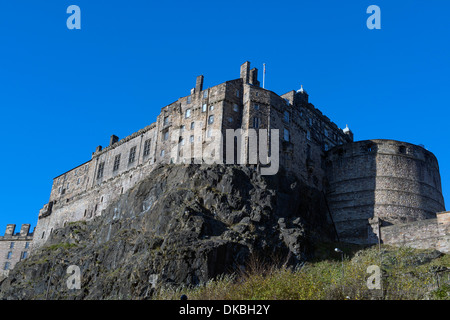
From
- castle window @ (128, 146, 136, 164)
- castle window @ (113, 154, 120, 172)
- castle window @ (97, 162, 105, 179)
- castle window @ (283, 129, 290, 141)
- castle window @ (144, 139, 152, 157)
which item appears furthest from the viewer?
castle window @ (97, 162, 105, 179)

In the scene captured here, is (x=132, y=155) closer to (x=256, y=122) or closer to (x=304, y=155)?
(x=256, y=122)

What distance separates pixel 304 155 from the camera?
55.9 meters

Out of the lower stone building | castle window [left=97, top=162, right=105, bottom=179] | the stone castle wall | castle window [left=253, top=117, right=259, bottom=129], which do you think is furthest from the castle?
the lower stone building

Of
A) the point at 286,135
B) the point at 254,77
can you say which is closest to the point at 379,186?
the point at 286,135

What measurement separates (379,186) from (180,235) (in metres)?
26.4

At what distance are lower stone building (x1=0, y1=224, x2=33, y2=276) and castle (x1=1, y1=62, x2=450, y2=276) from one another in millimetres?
34359

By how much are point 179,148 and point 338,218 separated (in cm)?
1981

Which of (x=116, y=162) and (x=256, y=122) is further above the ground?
(x=256, y=122)

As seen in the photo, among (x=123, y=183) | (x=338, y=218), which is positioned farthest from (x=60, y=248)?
(x=338, y=218)

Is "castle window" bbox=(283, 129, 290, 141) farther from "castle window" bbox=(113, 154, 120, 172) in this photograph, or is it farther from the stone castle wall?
"castle window" bbox=(113, 154, 120, 172)

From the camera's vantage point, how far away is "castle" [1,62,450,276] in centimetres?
5266

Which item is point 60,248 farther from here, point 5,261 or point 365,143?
point 5,261

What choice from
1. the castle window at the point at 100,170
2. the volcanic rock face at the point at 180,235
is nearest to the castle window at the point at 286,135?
the volcanic rock face at the point at 180,235
